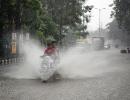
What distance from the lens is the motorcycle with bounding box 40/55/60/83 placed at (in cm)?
1819

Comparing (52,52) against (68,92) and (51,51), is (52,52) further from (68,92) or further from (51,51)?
(68,92)

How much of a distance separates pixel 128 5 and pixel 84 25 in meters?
9.41

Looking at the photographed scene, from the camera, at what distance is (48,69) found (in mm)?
18406

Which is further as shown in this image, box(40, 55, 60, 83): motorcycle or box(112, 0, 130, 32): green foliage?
box(112, 0, 130, 32): green foliage

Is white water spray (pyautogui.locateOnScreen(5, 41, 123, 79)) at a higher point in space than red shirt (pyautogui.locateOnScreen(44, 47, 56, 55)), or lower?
lower

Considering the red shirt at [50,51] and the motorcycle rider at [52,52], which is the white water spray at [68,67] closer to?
the motorcycle rider at [52,52]

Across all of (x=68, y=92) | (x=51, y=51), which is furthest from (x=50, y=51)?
(x=68, y=92)

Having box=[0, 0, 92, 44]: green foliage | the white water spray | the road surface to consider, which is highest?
box=[0, 0, 92, 44]: green foliage

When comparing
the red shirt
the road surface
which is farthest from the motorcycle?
the road surface

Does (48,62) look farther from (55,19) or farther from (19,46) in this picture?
(55,19)

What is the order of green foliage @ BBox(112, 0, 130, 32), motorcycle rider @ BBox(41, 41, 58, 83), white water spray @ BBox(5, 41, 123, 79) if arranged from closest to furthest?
motorcycle rider @ BBox(41, 41, 58, 83), white water spray @ BBox(5, 41, 123, 79), green foliage @ BBox(112, 0, 130, 32)

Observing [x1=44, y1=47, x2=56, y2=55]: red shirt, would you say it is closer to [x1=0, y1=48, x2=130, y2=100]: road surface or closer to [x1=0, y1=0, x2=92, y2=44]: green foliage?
[x1=0, y1=48, x2=130, y2=100]: road surface

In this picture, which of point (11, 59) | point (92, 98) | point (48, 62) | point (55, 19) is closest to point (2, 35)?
point (11, 59)

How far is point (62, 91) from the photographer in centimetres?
1418
